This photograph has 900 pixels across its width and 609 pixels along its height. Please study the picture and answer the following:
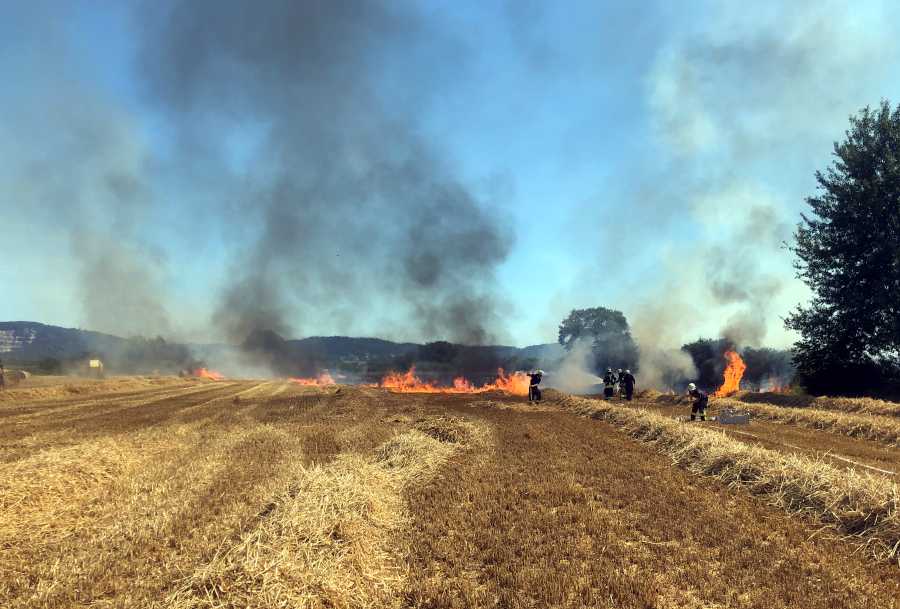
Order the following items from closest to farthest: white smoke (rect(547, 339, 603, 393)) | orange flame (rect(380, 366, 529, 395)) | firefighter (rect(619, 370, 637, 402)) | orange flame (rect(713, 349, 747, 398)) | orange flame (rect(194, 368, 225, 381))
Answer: firefighter (rect(619, 370, 637, 402))
orange flame (rect(713, 349, 747, 398))
orange flame (rect(380, 366, 529, 395))
white smoke (rect(547, 339, 603, 393))
orange flame (rect(194, 368, 225, 381))

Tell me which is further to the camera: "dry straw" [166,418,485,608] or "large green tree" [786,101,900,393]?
"large green tree" [786,101,900,393]

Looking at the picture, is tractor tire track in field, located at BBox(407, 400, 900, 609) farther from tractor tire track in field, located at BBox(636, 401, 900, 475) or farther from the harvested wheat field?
tractor tire track in field, located at BBox(636, 401, 900, 475)

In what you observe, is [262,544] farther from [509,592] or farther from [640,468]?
[640,468]

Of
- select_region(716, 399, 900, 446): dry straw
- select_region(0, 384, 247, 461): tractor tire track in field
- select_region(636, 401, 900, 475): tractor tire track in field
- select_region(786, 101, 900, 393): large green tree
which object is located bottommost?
select_region(0, 384, 247, 461): tractor tire track in field

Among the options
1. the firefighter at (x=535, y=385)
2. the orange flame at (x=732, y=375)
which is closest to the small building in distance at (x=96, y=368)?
the firefighter at (x=535, y=385)

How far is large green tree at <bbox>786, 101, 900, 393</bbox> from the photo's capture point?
33.6 meters

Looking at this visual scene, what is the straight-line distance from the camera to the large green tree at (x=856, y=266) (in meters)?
33.6

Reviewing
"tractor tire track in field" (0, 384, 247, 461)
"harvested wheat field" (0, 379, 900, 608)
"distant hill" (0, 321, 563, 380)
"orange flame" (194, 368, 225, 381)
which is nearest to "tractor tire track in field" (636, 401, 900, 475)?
"harvested wheat field" (0, 379, 900, 608)

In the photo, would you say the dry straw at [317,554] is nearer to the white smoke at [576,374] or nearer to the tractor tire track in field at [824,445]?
the tractor tire track in field at [824,445]

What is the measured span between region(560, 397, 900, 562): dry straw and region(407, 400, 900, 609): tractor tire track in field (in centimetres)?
51

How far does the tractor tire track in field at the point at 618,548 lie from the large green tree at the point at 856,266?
1252 inches

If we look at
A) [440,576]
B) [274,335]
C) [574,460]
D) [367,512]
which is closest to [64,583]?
[367,512]

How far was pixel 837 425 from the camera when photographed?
69.2 ft

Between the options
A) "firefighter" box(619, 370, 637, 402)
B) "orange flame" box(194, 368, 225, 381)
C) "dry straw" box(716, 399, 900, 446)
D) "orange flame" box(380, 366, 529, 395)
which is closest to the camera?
"dry straw" box(716, 399, 900, 446)
